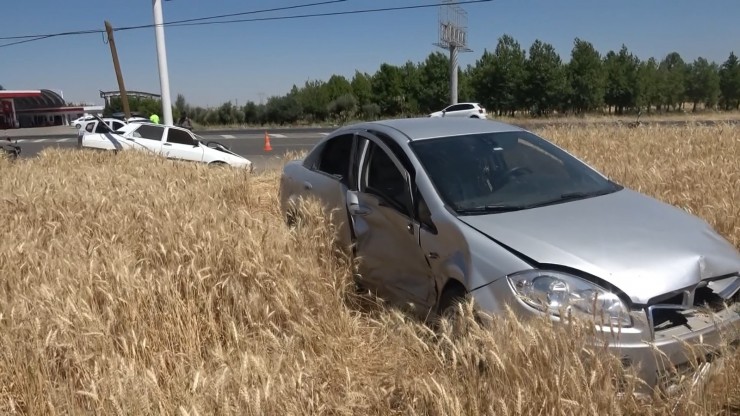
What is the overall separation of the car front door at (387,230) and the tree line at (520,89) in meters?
54.3

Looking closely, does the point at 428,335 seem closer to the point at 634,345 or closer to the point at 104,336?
the point at 634,345

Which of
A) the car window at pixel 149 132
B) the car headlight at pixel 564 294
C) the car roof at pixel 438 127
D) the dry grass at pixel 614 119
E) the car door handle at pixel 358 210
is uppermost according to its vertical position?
the car roof at pixel 438 127

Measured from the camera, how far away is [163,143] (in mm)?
16781

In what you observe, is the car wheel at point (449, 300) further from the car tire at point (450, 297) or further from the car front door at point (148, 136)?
the car front door at point (148, 136)

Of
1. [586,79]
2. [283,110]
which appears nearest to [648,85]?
[586,79]

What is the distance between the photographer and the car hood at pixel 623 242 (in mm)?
2707

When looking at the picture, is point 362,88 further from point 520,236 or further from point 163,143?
point 520,236

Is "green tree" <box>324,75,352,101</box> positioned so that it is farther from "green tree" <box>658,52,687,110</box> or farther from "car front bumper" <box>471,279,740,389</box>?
"car front bumper" <box>471,279,740,389</box>

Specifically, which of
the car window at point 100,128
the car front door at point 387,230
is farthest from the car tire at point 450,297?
the car window at point 100,128

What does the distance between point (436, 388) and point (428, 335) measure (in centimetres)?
83

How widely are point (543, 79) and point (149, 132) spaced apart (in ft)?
163

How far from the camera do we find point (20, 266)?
3.93m

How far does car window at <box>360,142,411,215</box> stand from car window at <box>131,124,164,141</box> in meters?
14.0

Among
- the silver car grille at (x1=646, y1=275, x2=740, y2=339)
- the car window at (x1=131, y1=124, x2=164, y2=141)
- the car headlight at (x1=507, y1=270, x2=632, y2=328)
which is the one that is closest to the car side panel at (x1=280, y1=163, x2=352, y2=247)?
the car headlight at (x1=507, y1=270, x2=632, y2=328)
